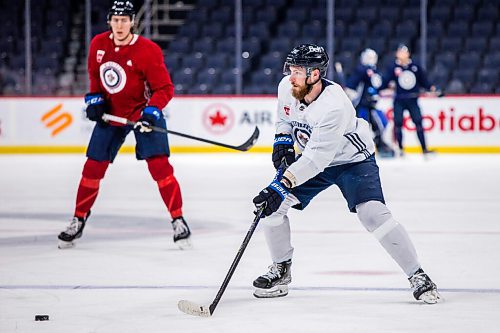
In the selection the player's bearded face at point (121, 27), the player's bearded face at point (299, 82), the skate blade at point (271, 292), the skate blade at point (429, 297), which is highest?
the player's bearded face at point (121, 27)

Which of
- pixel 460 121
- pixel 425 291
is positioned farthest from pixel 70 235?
pixel 460 121

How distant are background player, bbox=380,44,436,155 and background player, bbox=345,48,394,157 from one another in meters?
0.12

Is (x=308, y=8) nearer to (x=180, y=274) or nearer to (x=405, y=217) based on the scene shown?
(x=405, y=217)

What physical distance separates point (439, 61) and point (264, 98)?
2.42 meters

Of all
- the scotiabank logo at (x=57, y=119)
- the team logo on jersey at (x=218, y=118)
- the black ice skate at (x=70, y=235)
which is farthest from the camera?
the scotiabank logo at (x=57, y=119)

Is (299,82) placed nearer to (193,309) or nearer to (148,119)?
(193,309)

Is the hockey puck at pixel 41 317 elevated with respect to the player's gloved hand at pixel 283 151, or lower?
lower

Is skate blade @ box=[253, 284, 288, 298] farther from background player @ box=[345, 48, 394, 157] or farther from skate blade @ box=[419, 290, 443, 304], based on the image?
background player @ box=[345, 48, 394, 157]

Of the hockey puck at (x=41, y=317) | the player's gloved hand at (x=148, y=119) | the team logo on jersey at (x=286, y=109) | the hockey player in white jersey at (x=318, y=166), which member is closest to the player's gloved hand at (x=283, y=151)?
the hockey player in white jersey at (x=318, y=166)

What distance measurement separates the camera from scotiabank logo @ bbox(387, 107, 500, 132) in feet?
42.8

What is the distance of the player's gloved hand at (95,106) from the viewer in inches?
212

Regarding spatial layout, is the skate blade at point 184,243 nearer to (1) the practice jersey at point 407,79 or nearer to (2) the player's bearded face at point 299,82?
(2) the player's bearded face at point 299,82

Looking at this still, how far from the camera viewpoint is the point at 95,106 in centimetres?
543

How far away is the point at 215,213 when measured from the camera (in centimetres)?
708
